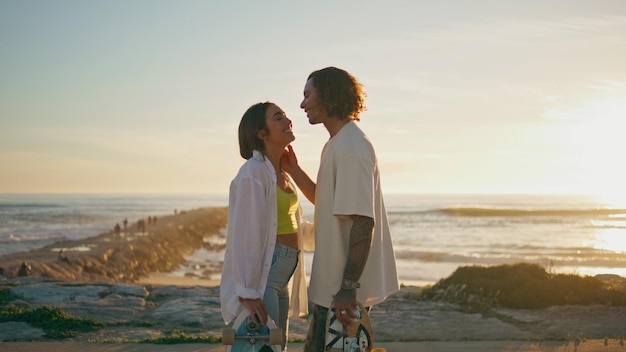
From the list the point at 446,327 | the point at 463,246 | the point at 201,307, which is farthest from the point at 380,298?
the point at 463,246

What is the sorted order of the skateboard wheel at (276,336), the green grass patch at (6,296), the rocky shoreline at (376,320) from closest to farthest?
1. the skateboard wheel at (276,336)
2. the rocky shoreline at (376,320)
3. the green grass patch at (6,296)

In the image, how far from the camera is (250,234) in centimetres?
371

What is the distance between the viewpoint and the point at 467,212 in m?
62.9

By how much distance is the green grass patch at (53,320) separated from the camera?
656 cm

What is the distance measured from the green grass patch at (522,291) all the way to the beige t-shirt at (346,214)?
4048mm

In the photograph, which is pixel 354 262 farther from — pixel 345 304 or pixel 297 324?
pixel 297 324

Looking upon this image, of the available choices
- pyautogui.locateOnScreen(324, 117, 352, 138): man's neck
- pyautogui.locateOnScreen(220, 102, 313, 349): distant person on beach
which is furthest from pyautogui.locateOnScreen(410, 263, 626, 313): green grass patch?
pyautogui.locateOnScreen(324, 117, 352, 138): man's neck

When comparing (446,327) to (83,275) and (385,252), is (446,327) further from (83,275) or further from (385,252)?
(83,275)

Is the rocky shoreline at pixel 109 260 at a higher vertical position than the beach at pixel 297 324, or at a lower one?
lower

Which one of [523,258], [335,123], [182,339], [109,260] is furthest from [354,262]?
[523,258]

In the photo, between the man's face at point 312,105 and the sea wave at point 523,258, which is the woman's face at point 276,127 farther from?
the sea wave at point 523,258

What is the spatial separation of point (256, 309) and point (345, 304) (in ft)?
1.48

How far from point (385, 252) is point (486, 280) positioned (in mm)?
4746

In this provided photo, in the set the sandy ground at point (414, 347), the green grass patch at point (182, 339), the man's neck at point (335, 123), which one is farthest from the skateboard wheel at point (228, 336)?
the green grass patch at point (182, 339)
